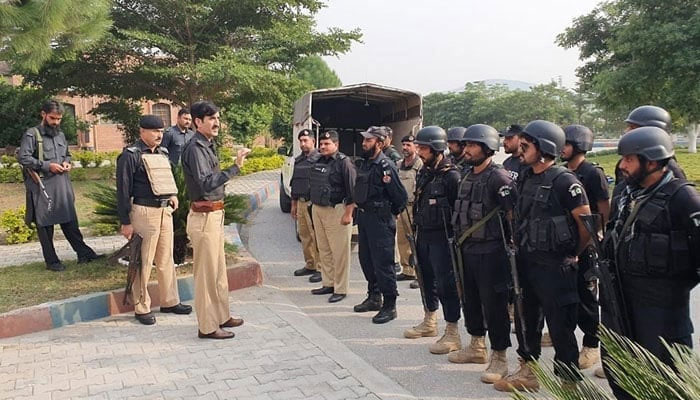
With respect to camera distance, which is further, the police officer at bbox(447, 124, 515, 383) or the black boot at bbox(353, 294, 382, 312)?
the black boot at bbox(353, 294, 382, 312)

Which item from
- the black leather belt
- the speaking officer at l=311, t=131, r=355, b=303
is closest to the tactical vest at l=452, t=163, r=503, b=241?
the speaking officer at l=311, t=131, r=355, b=303

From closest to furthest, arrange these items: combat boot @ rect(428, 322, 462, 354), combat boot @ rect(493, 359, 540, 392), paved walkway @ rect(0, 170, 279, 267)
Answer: combat boot @ rect(493, 359, 540, 392)
combat boot @ rect(428, 322, 462, 354)
paved walkway @ rect(0, 170, 279, 267)

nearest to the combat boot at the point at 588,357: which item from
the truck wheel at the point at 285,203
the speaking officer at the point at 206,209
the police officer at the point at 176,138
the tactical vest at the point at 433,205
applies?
the tactical vest at the point at 433,205

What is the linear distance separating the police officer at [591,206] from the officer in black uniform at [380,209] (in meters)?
1.51

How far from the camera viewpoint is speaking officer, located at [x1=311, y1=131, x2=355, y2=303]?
5598mm

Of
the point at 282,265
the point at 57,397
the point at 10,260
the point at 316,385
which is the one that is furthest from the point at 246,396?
the point at 10,260

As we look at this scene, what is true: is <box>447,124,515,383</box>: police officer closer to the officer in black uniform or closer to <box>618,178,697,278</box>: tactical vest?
<box>618,178,697,278</box>: tactical vest

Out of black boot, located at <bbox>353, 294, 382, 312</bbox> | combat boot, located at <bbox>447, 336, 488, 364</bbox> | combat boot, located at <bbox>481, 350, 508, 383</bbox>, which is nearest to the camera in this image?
combat boot, located at <bbox>481, 350, 508, 383</bbox>

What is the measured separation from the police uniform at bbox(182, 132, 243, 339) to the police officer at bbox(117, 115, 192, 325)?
61 cm

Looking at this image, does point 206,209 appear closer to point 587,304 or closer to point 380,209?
point 380,209

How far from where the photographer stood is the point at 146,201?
188 inches

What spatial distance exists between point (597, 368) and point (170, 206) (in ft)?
12.2

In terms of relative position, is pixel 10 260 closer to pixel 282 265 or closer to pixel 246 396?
pixel 282 265

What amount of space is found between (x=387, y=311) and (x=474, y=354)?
3.87ft
